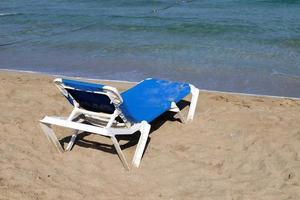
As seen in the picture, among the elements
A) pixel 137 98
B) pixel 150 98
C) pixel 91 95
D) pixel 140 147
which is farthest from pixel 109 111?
pixel 150 98

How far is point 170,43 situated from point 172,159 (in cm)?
788

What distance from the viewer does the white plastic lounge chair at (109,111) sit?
505cm

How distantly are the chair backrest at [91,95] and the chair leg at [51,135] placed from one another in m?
0.44

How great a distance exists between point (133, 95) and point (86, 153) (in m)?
1.09

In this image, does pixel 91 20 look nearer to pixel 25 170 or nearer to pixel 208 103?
pixel 208 103

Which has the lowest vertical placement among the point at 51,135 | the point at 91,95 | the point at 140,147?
the point at 140,147

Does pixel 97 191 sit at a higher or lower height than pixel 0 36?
higher

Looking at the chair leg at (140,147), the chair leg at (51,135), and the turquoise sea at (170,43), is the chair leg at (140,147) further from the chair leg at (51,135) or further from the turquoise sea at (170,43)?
the turquoise sea at (170,43)

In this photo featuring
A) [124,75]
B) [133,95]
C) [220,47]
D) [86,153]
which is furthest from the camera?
[220,47]

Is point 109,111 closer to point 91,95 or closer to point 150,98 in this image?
point 91,95

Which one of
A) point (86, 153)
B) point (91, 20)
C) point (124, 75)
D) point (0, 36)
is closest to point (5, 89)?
point (124, 75)

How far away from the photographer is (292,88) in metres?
8.66

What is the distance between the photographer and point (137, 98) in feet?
20.0

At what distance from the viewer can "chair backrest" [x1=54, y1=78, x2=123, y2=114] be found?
197 inches
